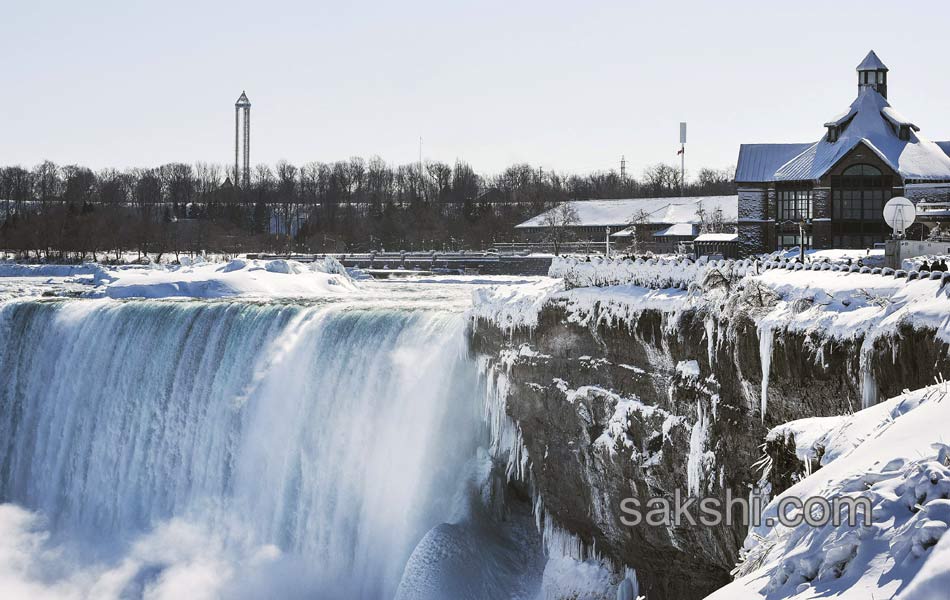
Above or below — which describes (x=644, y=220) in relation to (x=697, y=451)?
above

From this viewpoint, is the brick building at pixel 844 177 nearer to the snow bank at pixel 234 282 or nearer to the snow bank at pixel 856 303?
the snow bank at pixel 234 282

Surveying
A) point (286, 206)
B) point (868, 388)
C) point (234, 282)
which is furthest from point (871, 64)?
point (286, 206)

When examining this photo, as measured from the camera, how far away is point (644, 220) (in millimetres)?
68875

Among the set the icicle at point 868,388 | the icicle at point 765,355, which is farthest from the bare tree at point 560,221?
the icicle at point 868,388

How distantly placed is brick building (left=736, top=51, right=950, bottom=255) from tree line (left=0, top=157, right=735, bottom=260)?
38.4 m

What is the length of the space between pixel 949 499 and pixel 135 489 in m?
22.8

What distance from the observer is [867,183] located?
107 feet

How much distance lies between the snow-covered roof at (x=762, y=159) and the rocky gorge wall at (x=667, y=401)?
18886 mm

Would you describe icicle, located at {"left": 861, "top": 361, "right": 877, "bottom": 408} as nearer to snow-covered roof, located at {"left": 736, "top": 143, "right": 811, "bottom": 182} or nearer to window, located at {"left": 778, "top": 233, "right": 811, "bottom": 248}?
window, located at {"left": 778, "top": 233, "right": 811, "bottom": 248}

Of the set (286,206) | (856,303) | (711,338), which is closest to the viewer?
(856,303)

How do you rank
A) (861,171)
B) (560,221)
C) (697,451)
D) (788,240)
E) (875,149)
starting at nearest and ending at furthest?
(697,451)
(875,149)
(861,171)
(788,240)
(560,221)

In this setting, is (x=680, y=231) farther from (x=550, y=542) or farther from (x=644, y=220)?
(x=550, y=542)

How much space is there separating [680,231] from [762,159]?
28304mm

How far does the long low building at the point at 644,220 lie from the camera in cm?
6494
